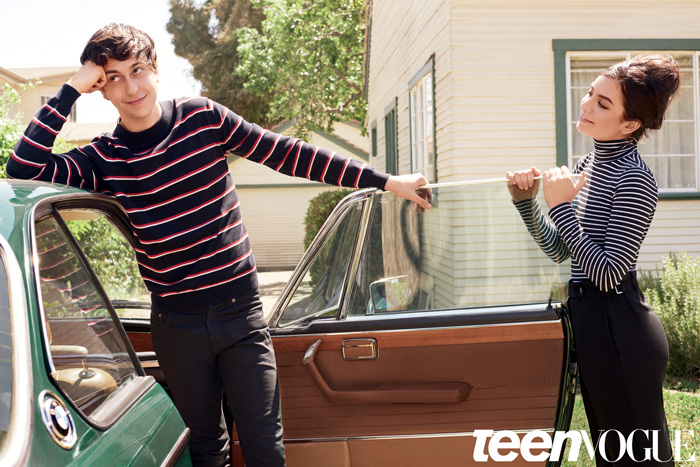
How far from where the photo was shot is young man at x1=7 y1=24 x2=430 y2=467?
2352 mm

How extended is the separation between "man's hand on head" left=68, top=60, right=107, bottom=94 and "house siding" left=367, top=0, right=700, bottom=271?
630cm

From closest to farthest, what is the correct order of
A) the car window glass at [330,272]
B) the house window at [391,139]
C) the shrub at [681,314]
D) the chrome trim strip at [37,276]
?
the chrome trim strip at [37,276] → the car window glass at [330,272] → the shrub at [681,314] → the house window at [391,139]

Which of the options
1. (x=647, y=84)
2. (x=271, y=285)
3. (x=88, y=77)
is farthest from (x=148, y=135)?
(x=271, y=285)

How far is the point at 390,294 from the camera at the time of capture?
269 cm

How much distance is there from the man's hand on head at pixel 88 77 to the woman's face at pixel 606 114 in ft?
5.23

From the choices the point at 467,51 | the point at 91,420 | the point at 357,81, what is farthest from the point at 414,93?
the point at 91,420

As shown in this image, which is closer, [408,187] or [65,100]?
[65,100]

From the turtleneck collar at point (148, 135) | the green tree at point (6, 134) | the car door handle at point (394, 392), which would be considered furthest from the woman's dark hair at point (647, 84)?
the green tree at point (6, 134)

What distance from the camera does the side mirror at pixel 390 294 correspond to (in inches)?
105

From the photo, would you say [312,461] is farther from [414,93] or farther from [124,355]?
[414,93]

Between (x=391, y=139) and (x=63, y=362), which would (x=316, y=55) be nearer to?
(x=391, y=139)

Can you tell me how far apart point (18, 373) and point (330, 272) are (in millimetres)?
1549

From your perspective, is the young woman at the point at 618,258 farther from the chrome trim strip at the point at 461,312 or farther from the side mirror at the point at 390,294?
the side mirror at the point at 390,294

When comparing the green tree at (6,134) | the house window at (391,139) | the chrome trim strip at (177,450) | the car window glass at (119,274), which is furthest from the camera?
the house window at (391,139)
